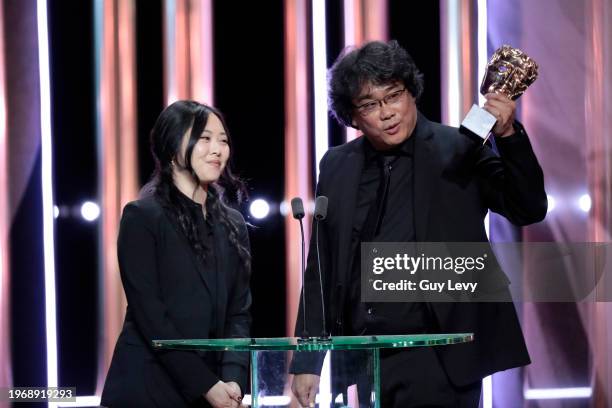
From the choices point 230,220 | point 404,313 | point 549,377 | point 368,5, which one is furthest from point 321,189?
point 549,377

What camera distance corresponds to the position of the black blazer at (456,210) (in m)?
2.34

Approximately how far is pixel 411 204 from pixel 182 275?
687mm

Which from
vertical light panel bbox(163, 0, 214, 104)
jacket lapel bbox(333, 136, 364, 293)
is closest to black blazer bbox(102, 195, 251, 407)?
jacket lapel bbox(333, 136, 364, 293)

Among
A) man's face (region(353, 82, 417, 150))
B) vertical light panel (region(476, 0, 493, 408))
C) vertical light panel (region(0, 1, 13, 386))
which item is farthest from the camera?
vertical light panel (region(476, 0, 493, 408))

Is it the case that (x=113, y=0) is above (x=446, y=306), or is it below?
above

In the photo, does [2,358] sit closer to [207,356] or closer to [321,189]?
[207,356]

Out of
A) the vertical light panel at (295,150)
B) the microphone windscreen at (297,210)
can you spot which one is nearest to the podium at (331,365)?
the microphone windscreen at (297,210)

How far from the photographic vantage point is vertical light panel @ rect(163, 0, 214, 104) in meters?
3.64

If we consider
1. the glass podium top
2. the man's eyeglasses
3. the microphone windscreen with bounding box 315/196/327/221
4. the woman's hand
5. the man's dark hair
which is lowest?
the woman's hand

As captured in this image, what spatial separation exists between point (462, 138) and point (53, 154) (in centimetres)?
182

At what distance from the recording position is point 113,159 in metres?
3.60

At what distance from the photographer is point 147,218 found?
2590mm

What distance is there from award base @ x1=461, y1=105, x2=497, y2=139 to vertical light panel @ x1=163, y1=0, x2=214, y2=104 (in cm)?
159

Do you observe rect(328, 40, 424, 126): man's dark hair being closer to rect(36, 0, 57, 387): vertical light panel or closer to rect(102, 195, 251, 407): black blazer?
rect(102, 195, 251, 407): black blazer
